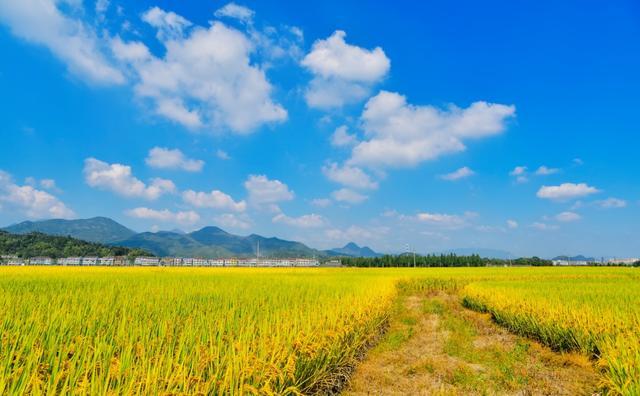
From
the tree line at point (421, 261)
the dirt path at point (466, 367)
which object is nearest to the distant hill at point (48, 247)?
the tree line at point (421, 261)

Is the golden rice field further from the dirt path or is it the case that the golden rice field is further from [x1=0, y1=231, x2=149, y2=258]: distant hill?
[x1=0, y1=231, x2=149, y2=258]: distant hill

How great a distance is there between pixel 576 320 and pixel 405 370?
415 cm

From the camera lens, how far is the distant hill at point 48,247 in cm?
8156

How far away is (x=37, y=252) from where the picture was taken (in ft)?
271

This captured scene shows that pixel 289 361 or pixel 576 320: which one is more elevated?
pixel 289 361

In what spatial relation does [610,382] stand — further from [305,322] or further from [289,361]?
[289,361]

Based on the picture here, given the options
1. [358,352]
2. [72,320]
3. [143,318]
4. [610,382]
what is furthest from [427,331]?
[72,320]

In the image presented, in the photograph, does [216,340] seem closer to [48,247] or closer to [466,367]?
[466,367]

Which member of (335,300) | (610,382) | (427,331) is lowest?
(427,331)

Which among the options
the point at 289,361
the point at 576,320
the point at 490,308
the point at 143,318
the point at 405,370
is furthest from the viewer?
the point at 490,308

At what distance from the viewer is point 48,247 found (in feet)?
281

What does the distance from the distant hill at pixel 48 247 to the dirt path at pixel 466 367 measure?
95775 mm

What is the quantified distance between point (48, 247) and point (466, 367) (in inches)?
4166

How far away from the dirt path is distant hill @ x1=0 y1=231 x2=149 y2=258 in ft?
314
